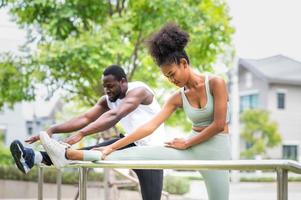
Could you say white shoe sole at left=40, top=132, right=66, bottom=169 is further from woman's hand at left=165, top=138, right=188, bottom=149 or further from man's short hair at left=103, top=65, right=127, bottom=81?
man's short hair at left=103, top=65, right=127, bottom=81

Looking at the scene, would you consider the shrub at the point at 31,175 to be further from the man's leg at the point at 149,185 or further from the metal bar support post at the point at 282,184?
the metal bar support post at the point at 282,184

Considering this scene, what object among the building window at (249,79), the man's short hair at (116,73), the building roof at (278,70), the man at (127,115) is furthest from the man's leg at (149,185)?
the building window at (249,79)

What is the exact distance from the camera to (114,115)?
2371mm

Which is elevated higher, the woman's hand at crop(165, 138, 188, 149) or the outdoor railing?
the woman's hand at crop(165, 138, 188, 149)

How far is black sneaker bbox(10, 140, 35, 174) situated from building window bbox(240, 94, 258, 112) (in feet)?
45.5

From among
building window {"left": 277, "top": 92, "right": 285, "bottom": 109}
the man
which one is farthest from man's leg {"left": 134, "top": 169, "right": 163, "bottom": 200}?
building window {"left": 277, "top": 92, "right": 285, "bottom": 109}

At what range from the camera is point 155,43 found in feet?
6.68

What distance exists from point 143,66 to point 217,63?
2.67ft

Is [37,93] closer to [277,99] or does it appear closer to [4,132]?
[4,132]

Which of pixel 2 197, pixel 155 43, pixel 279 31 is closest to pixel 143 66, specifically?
pixel 2 197

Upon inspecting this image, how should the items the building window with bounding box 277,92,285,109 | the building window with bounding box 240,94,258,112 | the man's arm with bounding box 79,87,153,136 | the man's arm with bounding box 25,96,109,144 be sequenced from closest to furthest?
the man's arm with bounding box 79,87,153,136
the man's arm with bounding box 25,96,109,144
the building window with bounding box 277,92,285,109
the building window with bounding box 240,94,258,112

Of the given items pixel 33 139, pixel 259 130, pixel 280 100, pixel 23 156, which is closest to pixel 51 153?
pixel 23 156

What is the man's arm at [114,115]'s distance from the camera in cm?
236

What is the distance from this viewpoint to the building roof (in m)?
15.0
